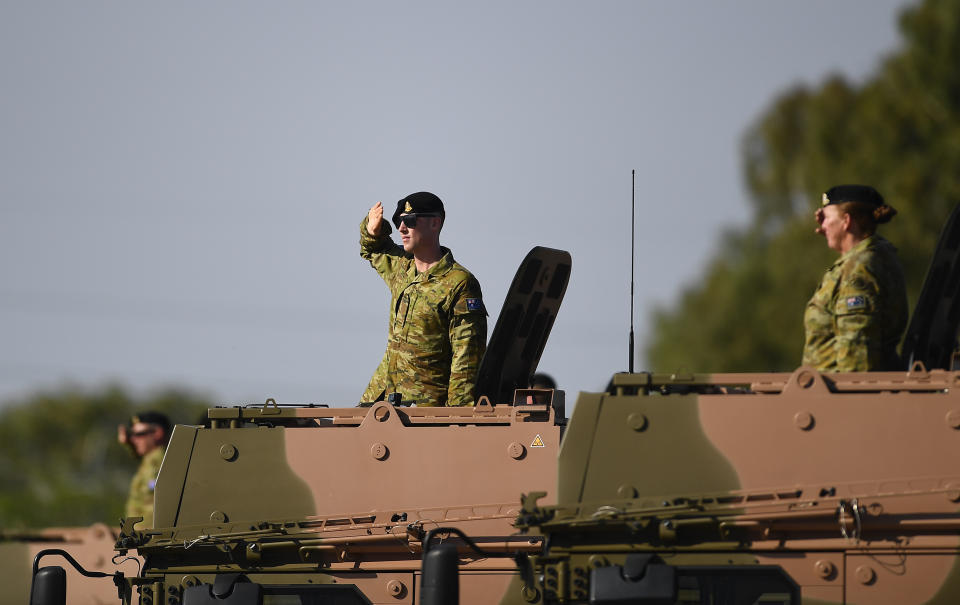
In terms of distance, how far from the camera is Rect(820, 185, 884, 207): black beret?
889 centimetres

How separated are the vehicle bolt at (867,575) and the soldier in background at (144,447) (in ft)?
30.8

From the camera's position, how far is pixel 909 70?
28.8 meters

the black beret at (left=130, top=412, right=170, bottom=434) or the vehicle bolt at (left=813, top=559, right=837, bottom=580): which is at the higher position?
the black beret at (left=130, top=412, right=170, bottom=434)

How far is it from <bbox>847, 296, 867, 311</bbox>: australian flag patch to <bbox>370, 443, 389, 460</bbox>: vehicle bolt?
8.62 feet

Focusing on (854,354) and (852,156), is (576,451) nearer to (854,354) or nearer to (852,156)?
(854,354)

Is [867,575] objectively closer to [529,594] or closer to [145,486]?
[529,594]

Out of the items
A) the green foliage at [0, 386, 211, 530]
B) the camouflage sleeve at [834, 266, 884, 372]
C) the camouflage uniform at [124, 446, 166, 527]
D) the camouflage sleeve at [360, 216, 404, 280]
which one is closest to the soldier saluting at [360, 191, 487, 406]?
the camouflage sleeve at [360, 216, 404, 280]

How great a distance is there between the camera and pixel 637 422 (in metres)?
7.83

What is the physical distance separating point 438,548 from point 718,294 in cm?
2958

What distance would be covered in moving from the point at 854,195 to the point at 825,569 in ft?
7.80

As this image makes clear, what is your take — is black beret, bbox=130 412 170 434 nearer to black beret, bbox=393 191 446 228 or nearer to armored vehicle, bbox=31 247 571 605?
black beret, bbox=393 191 446 228

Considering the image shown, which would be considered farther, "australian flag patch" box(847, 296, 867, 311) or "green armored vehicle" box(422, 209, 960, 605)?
"australian flag patch" box(847, 296, 867, 311)

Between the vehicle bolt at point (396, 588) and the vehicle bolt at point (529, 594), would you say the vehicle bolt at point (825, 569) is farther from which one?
the vehicle bolt at point (396, 588)

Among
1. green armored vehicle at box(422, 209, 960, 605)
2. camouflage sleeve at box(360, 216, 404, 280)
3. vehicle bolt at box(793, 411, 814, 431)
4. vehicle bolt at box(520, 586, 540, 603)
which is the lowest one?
vehicle bolt at box(520, 586, 540, 603)
